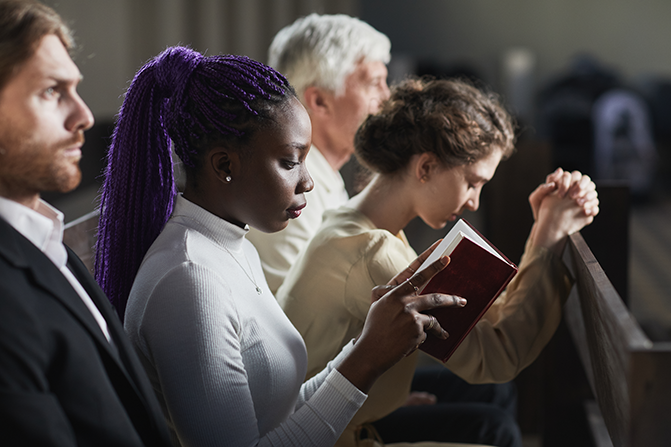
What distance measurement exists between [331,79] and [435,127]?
0.58 m

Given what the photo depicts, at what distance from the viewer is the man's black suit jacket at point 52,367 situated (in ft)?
1.84

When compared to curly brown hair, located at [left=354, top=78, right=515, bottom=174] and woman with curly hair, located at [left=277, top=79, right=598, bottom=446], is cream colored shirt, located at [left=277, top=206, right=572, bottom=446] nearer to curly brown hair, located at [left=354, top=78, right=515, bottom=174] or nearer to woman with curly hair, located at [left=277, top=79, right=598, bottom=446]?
woman with curly hair, located at [left=277, top=79, right=598, bottom=446]

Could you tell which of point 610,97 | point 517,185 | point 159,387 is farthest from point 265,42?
point 610,97

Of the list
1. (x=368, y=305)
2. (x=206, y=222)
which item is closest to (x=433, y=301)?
(x=368, y=305)

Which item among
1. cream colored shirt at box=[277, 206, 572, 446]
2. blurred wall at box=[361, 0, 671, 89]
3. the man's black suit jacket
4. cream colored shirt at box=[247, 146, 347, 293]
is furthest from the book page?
blurred wall at box=[361, 0, 671, 89]

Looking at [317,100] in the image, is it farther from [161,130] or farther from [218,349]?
[218,349]

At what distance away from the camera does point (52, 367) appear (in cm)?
60

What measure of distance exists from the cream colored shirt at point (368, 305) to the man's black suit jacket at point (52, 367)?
47cm

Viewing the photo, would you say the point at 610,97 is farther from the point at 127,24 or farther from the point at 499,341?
the point at 499,341

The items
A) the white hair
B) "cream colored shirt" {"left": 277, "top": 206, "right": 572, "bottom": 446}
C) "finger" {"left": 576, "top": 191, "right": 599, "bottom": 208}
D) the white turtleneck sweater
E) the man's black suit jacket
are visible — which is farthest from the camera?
the white hair

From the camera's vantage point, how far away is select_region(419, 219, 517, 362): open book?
89cm

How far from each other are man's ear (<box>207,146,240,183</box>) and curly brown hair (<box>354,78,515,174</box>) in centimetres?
42

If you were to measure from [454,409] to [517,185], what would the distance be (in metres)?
1.08

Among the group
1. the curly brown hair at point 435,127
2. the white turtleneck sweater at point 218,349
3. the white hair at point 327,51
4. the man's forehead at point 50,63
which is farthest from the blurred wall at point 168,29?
the man's forehead at point 50,63
